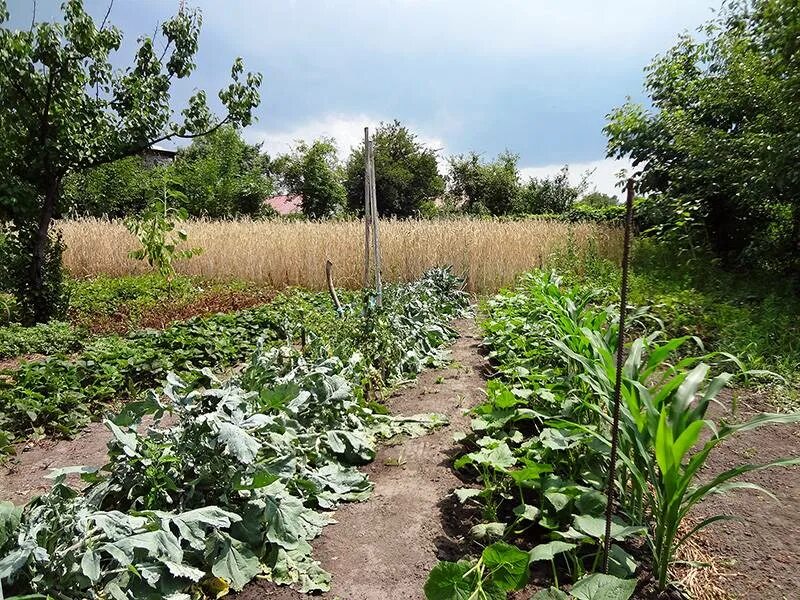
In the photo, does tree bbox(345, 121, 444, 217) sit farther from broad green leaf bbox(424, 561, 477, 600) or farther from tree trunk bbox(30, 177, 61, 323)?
broad green leaf bbox(424, 561, 477, 600)

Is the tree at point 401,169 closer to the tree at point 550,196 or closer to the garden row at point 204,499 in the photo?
the tree at point 550,196

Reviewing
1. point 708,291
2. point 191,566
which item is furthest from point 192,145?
point 191,566

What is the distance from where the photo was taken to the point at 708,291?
6.90 meters

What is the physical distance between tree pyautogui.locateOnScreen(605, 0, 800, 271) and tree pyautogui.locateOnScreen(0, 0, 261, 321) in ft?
29.4

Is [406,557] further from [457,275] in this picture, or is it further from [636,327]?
[457,275]

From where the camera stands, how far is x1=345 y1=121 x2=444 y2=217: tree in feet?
94.0

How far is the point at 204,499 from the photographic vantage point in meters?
1.83

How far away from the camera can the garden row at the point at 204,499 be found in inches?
55.7

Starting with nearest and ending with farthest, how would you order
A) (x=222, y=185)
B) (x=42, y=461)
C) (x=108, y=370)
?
(x=42, y=461) < (x=108, y=370) < (x=222, y=185)

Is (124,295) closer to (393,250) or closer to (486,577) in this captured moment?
(393,250)

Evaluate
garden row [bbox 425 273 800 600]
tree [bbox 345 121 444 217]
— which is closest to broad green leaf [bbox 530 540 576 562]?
garden row [bbox 425 273 800 600]

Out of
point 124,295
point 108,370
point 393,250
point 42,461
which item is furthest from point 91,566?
point 124,295

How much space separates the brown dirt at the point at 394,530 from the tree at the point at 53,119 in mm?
6626

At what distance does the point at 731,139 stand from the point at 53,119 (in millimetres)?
10299
